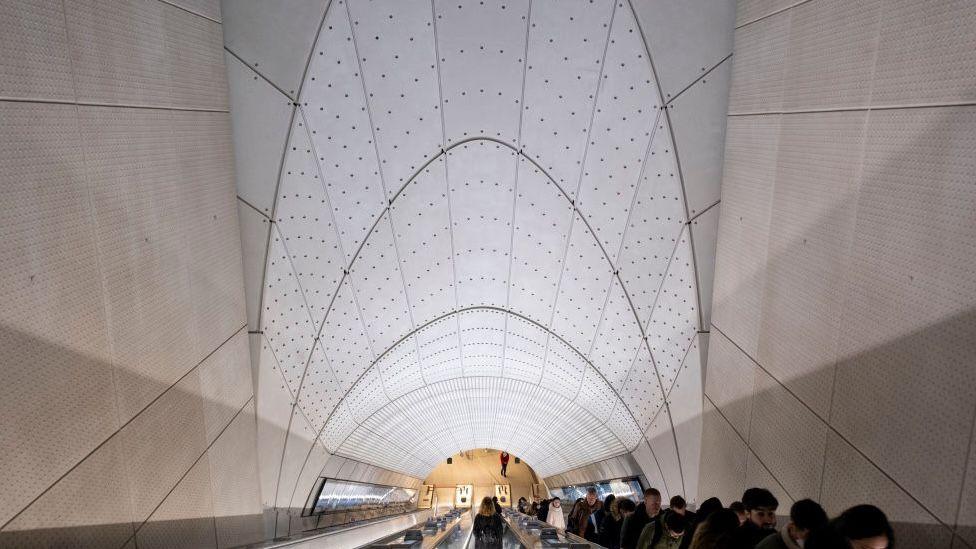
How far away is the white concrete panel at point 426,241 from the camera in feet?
43.6

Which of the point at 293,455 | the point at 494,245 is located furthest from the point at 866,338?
the point at 293,455

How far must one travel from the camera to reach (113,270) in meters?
7.71

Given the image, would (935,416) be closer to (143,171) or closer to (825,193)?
(825,193)

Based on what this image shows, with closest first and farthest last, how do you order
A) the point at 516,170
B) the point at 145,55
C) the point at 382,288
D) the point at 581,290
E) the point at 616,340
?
1. the point at 145,55
2. the point at 516,170
3. the point at 382,288
4. the point at 581,290
5. the point at 616,340

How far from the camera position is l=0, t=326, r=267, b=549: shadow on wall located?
6102mm

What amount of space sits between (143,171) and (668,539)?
26.6 ft

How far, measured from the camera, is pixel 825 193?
308 inches

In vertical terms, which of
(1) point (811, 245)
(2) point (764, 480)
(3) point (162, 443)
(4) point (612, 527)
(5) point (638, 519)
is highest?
(1) point (811, 245)

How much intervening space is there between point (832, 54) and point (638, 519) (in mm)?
6855

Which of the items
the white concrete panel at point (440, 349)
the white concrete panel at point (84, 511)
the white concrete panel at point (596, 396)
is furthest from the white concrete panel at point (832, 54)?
the white concrete panel at point (596, 396)

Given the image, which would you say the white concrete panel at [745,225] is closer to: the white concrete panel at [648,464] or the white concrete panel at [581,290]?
the white concrete panel at [581,290]

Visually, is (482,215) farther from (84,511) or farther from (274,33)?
(84,511)

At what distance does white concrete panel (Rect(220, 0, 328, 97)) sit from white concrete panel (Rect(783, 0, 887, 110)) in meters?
6.72

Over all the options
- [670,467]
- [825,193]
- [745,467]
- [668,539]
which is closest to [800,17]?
[825,193]
